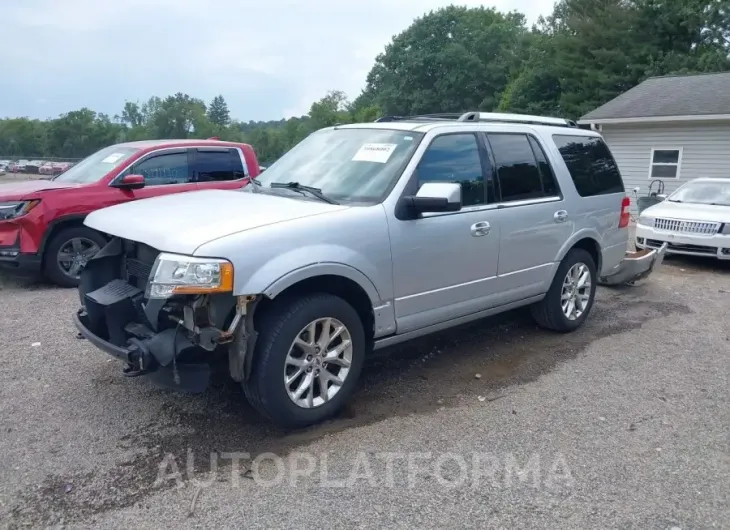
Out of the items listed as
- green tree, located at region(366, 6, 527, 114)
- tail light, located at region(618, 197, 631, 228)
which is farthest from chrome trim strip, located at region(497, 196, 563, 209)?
green tree, located at region(366, 6, 527, 114)

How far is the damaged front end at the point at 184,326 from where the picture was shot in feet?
11.2

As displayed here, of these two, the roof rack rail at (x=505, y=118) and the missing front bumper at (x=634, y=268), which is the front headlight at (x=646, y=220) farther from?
the roof rack rail at (x=505, y=118)

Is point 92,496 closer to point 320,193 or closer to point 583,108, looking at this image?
point 320,193

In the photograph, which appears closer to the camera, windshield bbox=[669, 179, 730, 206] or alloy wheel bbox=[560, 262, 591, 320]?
alloy wheel bbox=[560, 262, 591, 320]

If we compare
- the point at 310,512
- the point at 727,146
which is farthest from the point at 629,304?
the point at 727,146

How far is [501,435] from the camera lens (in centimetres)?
392

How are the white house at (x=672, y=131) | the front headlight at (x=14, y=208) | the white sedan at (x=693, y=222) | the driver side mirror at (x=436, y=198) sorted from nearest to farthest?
the driver side mirror at (x=436, y=198) < the front headlight at (x=14, y=208) < the white sedan at (x=693, y=222) < the white house at (x=672, y=131)

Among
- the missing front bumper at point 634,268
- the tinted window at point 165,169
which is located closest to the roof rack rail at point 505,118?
the missing front bumper at point 634,268

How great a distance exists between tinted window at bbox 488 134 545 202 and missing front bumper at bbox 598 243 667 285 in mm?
2722

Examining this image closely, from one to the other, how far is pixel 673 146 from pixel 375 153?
626 inches

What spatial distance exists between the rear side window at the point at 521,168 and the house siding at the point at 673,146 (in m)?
13.5

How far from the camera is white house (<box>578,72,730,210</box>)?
55.3 ft

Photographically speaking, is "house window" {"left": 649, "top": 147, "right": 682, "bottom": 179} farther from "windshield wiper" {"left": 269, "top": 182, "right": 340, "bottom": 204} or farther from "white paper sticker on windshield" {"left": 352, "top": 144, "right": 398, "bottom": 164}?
"windshield wiper" {"left": 269, "top": 182, "right": 340, "bottom": 204}

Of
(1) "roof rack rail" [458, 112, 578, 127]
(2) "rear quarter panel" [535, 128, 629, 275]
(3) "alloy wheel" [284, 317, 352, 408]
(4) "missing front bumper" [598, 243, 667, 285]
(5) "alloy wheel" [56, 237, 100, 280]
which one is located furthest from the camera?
(4) "missing front bumper" [598, 243, 667, 285]
